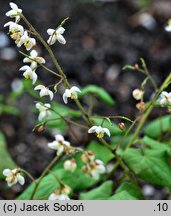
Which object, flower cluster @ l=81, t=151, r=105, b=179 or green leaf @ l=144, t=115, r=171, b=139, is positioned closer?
flower cluster @ l=81, t=151, r=105, b=179

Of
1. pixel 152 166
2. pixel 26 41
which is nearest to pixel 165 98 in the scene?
pixel 152 166

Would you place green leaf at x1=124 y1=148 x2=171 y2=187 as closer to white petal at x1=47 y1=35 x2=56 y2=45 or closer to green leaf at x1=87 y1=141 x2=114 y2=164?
green leaf at x1=87 y1=141 x2=114 y2=164

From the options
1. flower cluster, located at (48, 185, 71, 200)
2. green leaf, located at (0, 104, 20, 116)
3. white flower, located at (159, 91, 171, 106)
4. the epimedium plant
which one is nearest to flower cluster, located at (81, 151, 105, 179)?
the epimedium plant

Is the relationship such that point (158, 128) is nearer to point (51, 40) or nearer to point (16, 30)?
point (51, 40)

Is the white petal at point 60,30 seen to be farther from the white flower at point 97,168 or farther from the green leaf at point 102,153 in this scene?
the green leaf at point 102,153

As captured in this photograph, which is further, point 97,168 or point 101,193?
point 101,193

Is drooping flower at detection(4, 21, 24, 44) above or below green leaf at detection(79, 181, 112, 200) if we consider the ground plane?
above

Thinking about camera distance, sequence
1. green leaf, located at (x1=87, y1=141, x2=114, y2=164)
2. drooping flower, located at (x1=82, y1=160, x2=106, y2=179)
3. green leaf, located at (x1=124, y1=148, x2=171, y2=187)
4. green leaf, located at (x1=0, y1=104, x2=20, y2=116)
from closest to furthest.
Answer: drooping flower, located at (x1=82, y1=160, x2=106, y2=179) < green leaf, located at (x1=124, y1=148, x2=171, y2=187) < green leaf, located at (x1=87, y1=141, x2=114, y2=164) < green leaf, located at (x1=0, y1=104, x2=20, y2=116)

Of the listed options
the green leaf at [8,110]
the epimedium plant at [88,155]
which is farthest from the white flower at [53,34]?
the green leaf at [8,110]

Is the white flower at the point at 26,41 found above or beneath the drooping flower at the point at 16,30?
beneath
